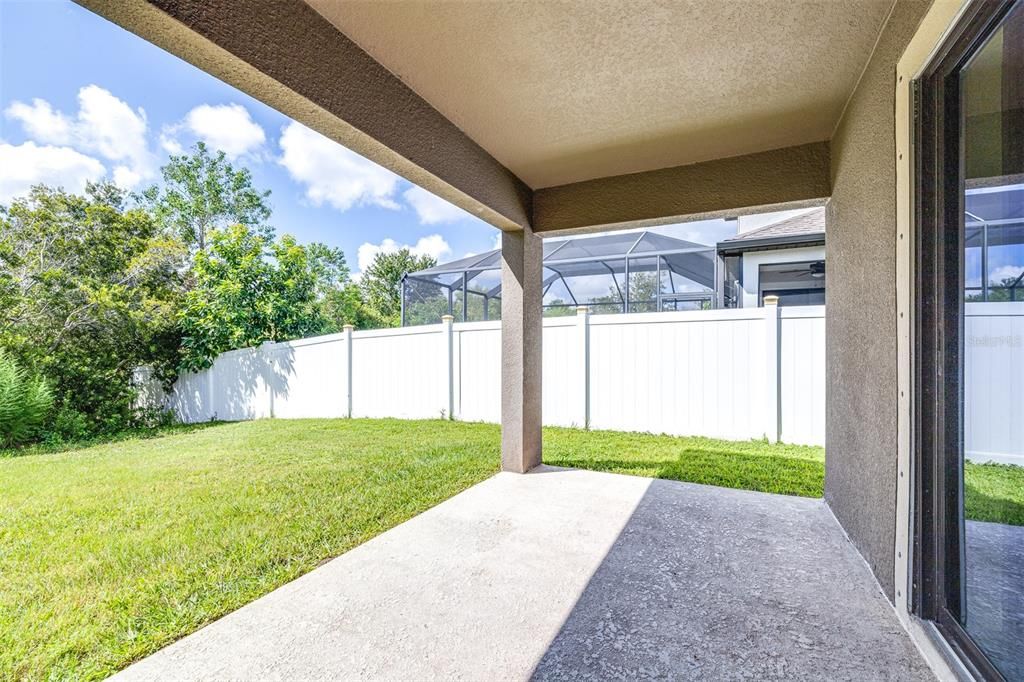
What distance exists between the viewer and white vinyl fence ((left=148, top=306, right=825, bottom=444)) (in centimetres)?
492

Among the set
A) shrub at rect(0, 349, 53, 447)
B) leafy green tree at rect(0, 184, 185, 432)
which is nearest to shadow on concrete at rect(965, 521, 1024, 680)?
shrub at rect(0, 349, 53, 447)

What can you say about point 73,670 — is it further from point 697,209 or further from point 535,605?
point 697,209

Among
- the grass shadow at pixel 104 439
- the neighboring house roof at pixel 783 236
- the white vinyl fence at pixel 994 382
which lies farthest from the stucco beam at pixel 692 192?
the grass shadow at pixel 104 439

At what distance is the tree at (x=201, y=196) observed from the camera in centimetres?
1363

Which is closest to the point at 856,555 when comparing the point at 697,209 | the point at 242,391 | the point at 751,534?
the point at 751,534

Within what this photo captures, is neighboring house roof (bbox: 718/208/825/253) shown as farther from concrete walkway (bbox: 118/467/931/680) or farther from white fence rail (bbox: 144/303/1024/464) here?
concrete walkway (bbox: 118/467/931/680)

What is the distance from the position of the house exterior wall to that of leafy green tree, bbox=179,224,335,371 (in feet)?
32.7

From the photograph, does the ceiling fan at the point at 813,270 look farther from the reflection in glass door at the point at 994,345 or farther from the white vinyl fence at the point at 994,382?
the white vinyl fence at the point at 994,382

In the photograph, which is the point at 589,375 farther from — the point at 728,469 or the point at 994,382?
the point at 994,382

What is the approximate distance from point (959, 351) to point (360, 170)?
67.0 ft

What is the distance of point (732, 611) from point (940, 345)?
1354mm

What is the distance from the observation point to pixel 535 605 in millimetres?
1937

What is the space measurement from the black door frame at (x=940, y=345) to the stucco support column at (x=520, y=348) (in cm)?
277

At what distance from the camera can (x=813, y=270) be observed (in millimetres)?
6836
